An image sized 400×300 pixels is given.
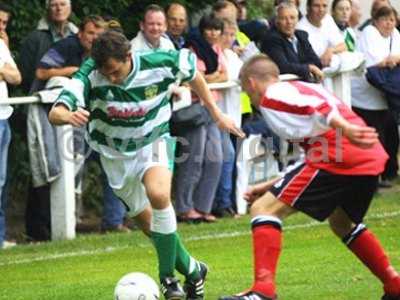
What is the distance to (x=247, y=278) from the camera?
11.2 metres

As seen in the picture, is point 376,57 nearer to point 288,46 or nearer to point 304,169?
point 288,46

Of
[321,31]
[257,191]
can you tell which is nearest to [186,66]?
[257,191]

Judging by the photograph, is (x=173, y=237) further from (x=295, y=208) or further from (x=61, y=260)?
(x=61, y=260)

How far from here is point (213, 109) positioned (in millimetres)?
10727

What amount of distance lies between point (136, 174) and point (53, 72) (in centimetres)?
379

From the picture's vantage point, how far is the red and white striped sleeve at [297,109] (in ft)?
30.0

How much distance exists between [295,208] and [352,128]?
77 centimetres

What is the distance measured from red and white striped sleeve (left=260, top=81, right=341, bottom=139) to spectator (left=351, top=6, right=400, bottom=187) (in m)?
8.41

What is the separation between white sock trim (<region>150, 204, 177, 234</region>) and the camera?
1010 cm

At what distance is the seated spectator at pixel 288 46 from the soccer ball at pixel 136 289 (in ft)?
21.2

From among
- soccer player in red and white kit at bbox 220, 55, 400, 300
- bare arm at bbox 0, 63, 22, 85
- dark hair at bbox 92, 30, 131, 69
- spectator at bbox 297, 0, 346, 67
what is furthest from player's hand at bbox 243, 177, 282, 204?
spectator at bbox 297, 0, 346, 67

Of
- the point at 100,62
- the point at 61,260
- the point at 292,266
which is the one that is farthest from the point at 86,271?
the point at 100,62

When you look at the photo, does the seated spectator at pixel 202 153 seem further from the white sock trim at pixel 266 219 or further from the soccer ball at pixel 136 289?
the white sock trim at pixel 266 219

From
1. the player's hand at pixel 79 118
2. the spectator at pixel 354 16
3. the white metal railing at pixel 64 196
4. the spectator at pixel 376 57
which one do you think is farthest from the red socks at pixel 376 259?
the spectator at pixel 354 16
